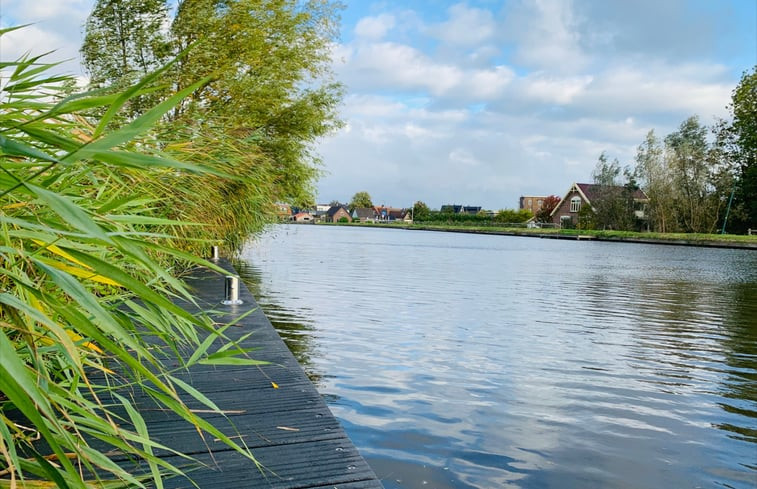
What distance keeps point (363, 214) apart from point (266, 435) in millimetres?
144966

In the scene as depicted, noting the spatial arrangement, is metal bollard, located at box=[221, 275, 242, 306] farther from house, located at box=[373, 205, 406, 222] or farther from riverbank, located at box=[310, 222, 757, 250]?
house, located at box=[373, 205, 406, 222]

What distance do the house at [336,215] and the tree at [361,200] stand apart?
32.7 ft

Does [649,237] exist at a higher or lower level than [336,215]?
lower

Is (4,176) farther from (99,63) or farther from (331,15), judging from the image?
(331,15)

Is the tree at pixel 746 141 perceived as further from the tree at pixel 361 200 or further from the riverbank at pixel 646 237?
the tree at pixel 361 200

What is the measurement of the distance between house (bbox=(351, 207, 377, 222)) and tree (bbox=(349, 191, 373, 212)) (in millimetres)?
3813

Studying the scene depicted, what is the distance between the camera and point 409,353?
24.1 ft

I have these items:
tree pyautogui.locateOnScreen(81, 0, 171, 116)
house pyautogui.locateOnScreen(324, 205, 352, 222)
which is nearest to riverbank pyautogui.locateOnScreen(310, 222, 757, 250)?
tree pyautogui.locateOnScreen(81, 0, 171, 116)

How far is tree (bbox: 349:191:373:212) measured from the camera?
509 ft

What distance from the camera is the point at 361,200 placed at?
155375 mm

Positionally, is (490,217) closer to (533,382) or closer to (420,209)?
(420,209)

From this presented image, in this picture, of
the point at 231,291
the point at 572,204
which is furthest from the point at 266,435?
the point at 572,204

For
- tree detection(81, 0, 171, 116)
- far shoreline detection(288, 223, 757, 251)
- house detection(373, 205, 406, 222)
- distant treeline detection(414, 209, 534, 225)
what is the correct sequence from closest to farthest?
1. tree detection(81, 0, 171, 116)
2. far shoreline detection(288, 223, 757, 251)
3. distant treeline detection(414, 209, 534, 225)
4. house detection(373, 205, 406, 222)

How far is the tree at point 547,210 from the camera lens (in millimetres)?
82169
